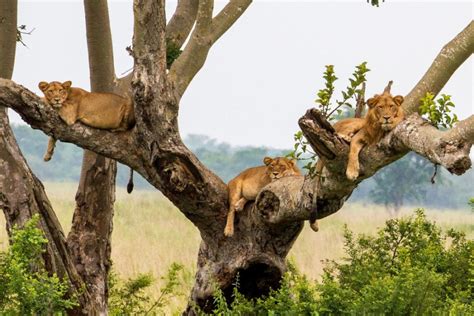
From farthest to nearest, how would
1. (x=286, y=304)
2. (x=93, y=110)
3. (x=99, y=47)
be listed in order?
(x=99, y=47) < (x=93, y=110) < (x=286, y=304)

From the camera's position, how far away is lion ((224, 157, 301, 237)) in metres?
9.95

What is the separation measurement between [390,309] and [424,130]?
1.52 meters

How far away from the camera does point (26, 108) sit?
30.9 ft

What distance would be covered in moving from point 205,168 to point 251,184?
0.43 m

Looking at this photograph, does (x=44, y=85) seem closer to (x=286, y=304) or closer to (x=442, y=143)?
(x=286, y=304)

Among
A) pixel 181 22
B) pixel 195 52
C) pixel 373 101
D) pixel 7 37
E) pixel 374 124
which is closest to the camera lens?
pixel 374 124

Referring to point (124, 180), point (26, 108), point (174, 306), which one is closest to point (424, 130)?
point (26, 108)

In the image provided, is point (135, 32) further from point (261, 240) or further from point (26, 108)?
point (261, 240)

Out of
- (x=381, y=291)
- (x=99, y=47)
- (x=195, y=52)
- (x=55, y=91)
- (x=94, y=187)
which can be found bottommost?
(x=381, y=291)

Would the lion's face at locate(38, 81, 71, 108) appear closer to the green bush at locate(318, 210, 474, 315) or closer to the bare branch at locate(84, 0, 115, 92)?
the bare branch at locate(84, 0, 115, 92)

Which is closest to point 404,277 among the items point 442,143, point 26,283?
point 442,143

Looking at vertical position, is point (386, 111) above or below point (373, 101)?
below

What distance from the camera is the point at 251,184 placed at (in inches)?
394

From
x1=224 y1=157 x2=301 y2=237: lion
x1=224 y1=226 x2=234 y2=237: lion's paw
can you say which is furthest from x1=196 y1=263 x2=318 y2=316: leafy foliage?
x1=224 y1=157 x2=301 y2=237: lion
